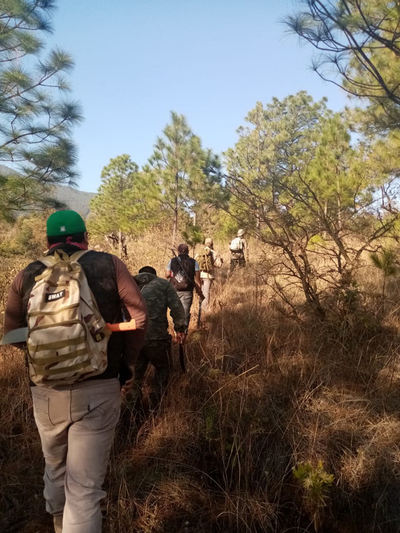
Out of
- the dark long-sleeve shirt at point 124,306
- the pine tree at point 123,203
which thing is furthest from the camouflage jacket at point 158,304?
the pine tree at point 123,203

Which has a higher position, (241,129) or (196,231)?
(241,129)

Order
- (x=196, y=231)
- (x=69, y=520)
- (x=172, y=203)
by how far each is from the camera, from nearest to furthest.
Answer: (x=69, y=520)
(x=196, y=231)
(x=172, y=203)

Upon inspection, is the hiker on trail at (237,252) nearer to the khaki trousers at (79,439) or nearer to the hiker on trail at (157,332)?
the hiker on trail at (157,332)

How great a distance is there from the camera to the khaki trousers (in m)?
1.42

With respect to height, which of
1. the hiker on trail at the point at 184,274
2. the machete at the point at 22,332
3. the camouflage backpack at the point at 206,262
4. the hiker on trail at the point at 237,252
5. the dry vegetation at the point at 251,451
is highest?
the hiker on trail at the point at 237,252

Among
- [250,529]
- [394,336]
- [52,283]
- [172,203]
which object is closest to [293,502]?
[250,529]

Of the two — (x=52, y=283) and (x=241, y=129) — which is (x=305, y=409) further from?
(x=241, y=129)

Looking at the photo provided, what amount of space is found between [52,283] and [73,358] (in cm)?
30

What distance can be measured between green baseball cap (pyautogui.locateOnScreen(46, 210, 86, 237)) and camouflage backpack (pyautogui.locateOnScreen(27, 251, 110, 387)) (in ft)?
0.78

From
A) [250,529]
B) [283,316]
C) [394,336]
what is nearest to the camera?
[250,529]

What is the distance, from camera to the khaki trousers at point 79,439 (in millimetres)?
1415

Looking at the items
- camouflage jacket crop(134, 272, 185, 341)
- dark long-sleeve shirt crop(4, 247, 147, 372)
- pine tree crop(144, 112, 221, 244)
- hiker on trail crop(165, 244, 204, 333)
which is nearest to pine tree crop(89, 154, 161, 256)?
pine tree crop(144, 112, 221, 244)

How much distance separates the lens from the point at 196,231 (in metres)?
5.50

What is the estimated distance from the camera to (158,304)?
3.15 metres
